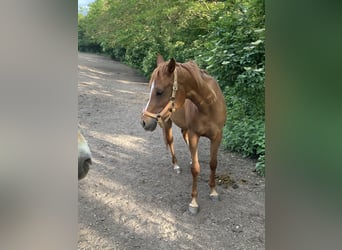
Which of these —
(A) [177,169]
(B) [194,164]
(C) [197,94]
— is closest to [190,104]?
(C) [197,94]

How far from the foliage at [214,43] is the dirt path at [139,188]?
120 mm

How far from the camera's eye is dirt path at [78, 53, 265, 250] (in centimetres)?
101

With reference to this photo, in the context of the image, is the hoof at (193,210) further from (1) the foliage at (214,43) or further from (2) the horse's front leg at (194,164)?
(1) the foliage at (214,43)

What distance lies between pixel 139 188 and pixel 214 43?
29.7 inches

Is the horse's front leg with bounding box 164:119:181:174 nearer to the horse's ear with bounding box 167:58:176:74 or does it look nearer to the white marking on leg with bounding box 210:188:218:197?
the white marking on leg with bounding box 210:188:218:197

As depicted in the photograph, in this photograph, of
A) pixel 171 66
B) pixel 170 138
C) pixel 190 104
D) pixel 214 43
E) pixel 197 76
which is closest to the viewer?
pixel 171 66

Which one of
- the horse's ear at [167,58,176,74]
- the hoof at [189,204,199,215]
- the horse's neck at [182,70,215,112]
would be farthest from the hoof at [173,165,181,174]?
the horse's ear at [167,58,176,74]

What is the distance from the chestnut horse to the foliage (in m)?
0.15

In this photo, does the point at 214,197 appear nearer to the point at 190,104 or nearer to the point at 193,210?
the point at 193,210

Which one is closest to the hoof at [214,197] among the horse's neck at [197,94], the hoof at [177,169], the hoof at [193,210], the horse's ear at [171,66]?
the hoof at [193,210]

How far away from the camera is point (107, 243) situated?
976 mm

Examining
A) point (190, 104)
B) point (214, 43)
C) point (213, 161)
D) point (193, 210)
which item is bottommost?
point (193, 210)

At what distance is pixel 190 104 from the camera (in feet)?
4.42
